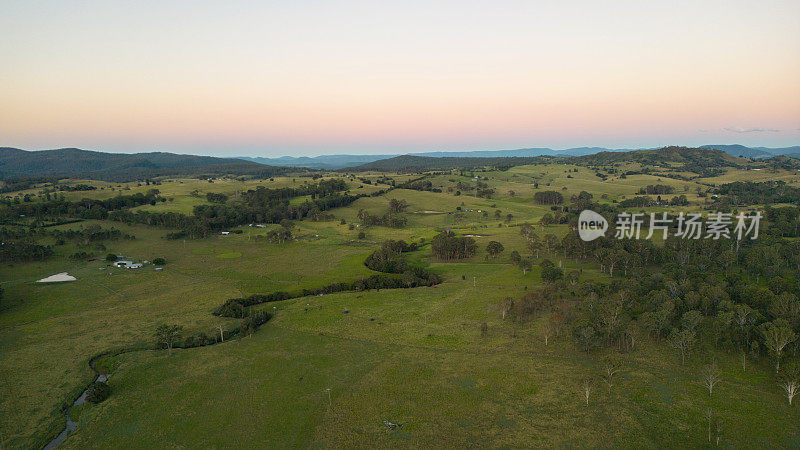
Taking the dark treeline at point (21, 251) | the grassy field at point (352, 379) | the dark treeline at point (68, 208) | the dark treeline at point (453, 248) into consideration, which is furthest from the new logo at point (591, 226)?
the dark treeline at point (68, 208)

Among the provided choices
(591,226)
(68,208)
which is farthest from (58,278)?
(591,226)

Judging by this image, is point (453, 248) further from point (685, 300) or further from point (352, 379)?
point (352, 379)

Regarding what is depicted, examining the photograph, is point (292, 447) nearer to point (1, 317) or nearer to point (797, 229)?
point (1, 317)

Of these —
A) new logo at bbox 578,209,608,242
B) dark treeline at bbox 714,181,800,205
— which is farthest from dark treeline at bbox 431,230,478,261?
dark treeline at bbox 714,181,800,205

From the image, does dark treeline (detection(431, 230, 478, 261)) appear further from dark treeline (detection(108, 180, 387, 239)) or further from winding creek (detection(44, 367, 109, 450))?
winding creek (detection(44, 367, 109, 450))

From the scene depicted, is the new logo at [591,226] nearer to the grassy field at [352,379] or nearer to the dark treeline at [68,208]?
the grassy field at [352,379]
